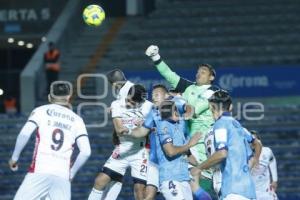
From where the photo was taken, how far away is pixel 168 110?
13227mm

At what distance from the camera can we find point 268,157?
61.2ft

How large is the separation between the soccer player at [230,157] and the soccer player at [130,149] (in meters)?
3.49

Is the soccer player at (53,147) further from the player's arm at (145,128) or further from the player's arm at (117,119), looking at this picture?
the player's arm at (117,119)

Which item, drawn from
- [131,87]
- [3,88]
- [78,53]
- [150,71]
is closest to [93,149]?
[150,71]

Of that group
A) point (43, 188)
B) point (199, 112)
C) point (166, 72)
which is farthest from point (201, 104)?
point (43, 188)

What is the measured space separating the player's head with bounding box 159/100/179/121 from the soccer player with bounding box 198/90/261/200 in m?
2.15

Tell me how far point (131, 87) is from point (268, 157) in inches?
192

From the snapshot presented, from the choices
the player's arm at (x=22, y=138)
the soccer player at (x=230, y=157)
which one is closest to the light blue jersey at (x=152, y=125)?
the player's arm at (x=22, y=138)

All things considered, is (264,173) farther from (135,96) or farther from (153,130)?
(153,130)

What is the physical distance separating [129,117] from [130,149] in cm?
47

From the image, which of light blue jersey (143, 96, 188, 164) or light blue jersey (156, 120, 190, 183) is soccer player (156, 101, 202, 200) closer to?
light blue jersey (156, 120, 190, 183)

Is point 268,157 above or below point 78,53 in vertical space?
below

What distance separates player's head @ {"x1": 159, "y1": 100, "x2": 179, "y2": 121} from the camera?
13.2m

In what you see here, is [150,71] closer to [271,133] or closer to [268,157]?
[271,133]
